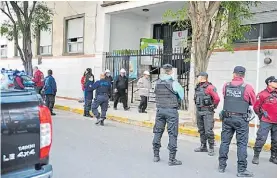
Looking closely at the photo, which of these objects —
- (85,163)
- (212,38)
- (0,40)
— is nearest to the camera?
(85,163)

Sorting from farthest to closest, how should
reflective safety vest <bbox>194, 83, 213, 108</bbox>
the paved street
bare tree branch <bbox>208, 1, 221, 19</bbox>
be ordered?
bare tree branch <bbox>208, 1, 221, 19</bbox> → reflective safety vest <bbox>194, 83, 213, 108</bbox> → the paved street

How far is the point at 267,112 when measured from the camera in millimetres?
6469

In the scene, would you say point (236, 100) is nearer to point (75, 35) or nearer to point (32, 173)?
point (32, 173)

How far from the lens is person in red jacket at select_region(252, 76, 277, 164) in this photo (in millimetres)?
6426

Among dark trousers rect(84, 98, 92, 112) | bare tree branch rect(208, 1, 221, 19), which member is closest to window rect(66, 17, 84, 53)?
dark trousers rect(84, 98, 92, 112)

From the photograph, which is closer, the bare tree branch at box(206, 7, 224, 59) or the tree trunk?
the bare tree branch at box(206, 7, 224, 59)

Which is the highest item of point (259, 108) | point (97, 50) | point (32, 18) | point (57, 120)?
point (32, 18)

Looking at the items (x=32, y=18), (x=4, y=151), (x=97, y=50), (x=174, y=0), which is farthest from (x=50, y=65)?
(x=4, y=151)

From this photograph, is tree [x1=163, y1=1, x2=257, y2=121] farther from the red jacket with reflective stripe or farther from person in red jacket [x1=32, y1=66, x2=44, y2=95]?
person in red jacket [x1=32, y1=66, x2=44, y2=95]

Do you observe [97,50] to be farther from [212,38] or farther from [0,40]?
[0,40]

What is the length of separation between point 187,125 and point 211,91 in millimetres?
3437

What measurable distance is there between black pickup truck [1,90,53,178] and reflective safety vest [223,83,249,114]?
11.9ft

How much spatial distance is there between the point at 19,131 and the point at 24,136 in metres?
0.06

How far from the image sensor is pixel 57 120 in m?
11.3
